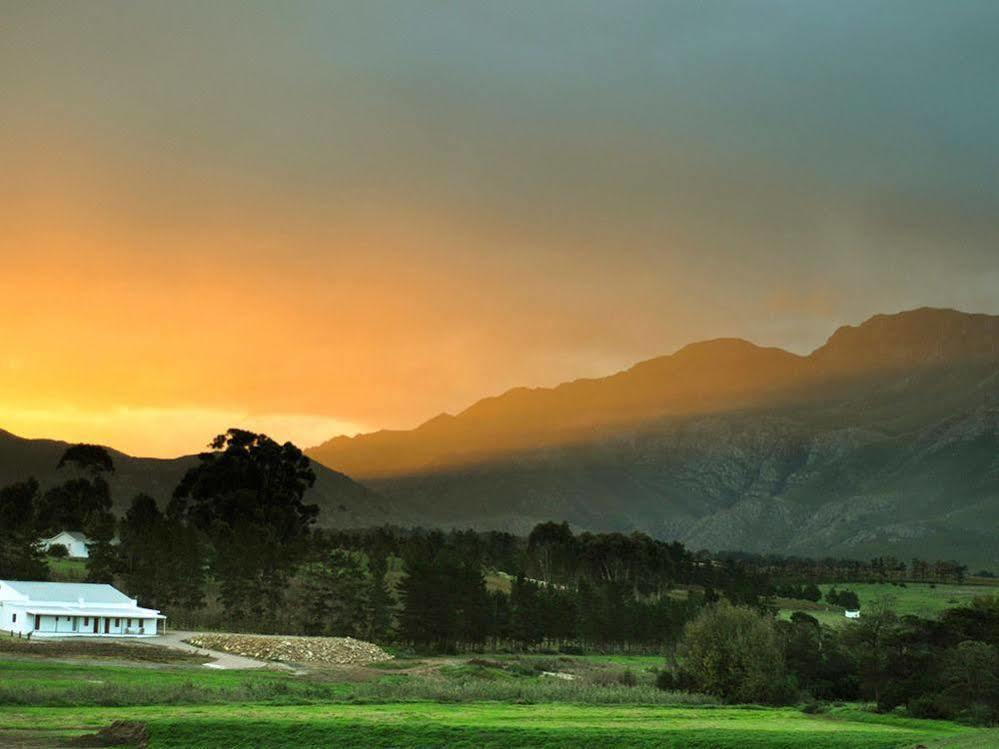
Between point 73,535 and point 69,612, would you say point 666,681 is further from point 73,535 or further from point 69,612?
point 73,535

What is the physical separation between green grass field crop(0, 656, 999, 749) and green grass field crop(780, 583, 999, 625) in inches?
2755

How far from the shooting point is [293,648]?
81.2m

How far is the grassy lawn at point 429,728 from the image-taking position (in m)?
43.1

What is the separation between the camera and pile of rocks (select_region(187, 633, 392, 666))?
79312 mm

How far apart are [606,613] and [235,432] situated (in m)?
54.7

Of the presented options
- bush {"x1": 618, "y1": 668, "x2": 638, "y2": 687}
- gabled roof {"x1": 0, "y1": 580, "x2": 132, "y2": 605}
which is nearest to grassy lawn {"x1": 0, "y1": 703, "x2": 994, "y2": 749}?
bush {"x1": 618, "y1": 668, "x2": 638, "y2": 687}

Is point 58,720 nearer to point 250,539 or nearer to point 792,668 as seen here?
point 792,668

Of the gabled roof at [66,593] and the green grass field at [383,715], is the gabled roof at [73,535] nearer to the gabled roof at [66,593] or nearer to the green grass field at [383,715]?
the gabled roof at [66,593]

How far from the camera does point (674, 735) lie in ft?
153

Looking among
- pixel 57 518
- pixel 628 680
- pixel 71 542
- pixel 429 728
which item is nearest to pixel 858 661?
pixel 628 680

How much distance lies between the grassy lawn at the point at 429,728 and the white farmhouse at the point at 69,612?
3722 cm

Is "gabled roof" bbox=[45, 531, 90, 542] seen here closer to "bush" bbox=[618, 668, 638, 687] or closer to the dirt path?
the dirt path

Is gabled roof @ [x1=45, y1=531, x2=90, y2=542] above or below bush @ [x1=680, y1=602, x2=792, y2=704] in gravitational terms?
above

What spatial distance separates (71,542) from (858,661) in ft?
307
